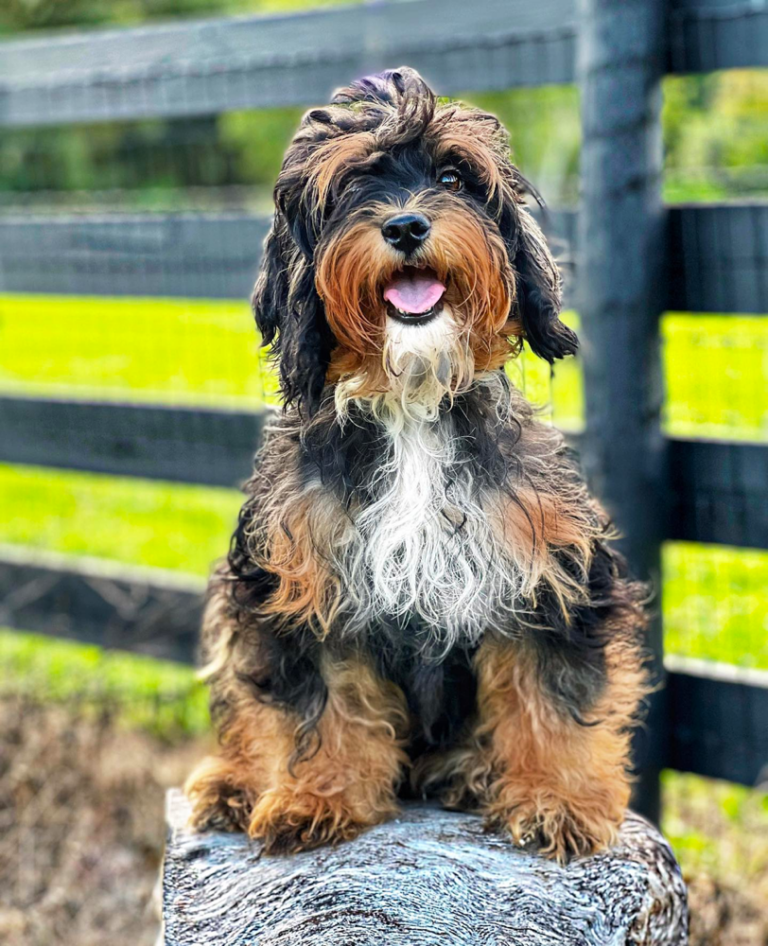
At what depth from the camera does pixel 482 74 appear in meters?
3.71

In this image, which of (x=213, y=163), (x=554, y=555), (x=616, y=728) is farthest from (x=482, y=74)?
(x=213, y=163)

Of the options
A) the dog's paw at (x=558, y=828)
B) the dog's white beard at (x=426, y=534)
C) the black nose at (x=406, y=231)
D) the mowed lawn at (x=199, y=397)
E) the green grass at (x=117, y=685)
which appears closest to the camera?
the black nose at (x=406, y=231)

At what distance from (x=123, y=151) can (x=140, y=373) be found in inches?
186

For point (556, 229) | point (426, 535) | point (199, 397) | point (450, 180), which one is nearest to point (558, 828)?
point (426, 535)

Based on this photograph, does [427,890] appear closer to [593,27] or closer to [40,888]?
[40,888]

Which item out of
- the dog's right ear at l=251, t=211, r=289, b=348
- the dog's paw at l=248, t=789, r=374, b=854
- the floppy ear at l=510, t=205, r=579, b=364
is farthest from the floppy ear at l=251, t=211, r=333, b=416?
the dog's paw at l=248, t=789, r=374, b=854

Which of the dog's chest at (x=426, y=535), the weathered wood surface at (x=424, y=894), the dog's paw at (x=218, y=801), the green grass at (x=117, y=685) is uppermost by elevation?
the dog's chest at (x=426, y=535)

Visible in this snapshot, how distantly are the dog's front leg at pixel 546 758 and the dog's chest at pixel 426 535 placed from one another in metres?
0.21

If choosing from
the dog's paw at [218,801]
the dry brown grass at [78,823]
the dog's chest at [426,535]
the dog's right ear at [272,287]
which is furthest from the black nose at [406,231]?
the dry brown grass at [78,823]

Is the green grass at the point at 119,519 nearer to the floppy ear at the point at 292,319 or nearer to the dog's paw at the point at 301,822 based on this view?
the dog's paw at the point at 301,822

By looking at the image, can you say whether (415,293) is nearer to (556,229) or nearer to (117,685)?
(556,229)

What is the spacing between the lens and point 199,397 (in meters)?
7.39

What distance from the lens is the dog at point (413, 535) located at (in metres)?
2.55

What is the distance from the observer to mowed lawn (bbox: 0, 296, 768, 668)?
4203 millimetres
